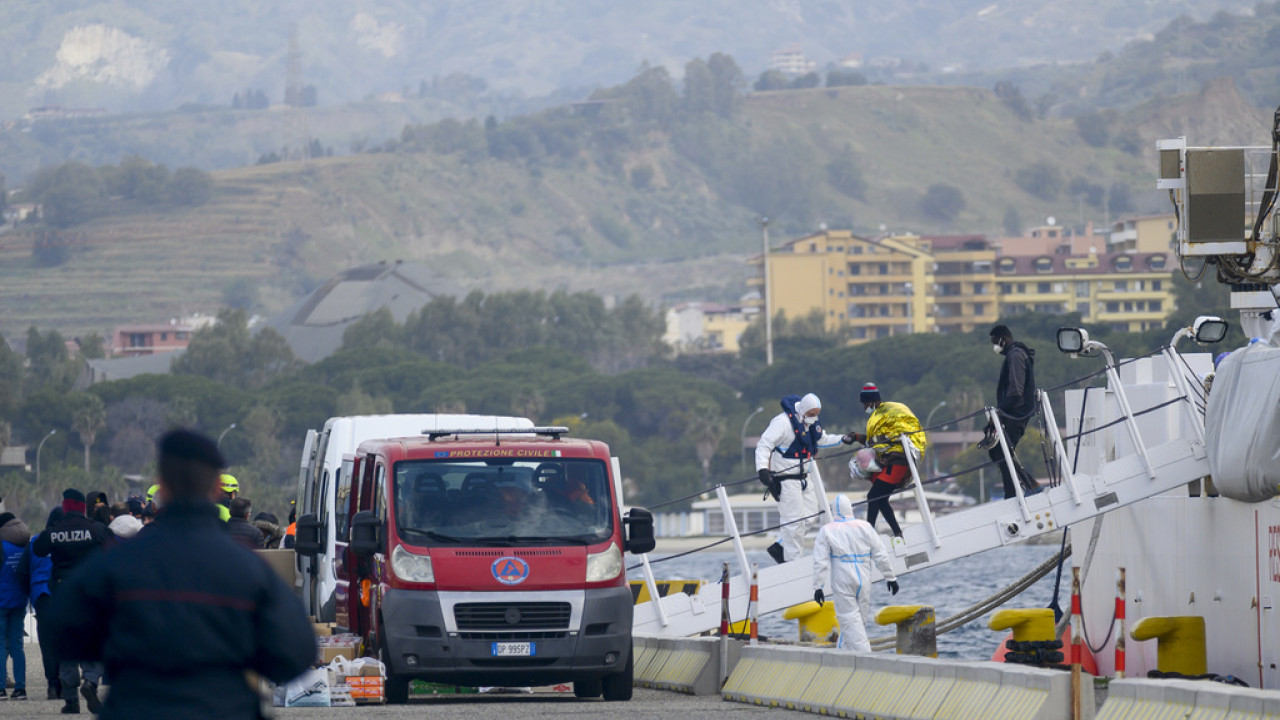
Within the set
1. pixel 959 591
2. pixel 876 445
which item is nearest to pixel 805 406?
pixel 876 445

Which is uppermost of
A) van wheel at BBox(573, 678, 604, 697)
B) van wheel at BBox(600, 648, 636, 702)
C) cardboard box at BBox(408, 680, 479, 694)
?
van wheel at BBox(600, 648, 636, 702)

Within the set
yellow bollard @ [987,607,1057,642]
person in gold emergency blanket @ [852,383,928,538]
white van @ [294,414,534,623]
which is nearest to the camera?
yellow bollard @ [987,607,1057,642]

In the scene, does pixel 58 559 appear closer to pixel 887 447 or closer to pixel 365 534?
pixel 365 534

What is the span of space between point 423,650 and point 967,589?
67.4 m

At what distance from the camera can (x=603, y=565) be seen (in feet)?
47.4

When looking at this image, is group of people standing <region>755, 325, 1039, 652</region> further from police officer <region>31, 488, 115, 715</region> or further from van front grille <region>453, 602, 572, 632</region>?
police officer <region>31, 488, 115, 715</region>

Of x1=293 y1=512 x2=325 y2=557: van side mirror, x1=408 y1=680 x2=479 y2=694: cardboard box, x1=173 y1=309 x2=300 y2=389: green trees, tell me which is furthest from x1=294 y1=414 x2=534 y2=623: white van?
x1=173 y1=309 x2=300 y2=389: green trees

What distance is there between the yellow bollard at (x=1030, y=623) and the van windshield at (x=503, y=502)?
13.6 feet

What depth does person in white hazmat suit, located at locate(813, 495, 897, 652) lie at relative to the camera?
14875mm

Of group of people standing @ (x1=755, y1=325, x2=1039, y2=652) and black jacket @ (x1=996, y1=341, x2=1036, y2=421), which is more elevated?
black jacket @ (x1=996, y1=341, x2=1036, y2=421)

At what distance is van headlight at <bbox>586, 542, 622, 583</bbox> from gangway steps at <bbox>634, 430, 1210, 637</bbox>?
3137mm

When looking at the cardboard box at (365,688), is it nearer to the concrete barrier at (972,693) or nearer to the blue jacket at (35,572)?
the blue jacket at (35,572)

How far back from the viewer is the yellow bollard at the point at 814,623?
18.5m

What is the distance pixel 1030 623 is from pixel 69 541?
8.29 meters
